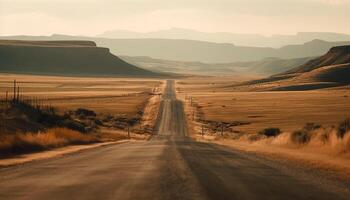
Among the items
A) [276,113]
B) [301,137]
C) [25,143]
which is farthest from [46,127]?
[276,113]

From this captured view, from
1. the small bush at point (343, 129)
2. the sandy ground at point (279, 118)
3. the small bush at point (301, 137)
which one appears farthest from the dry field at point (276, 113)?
the small bush at point (343, 129)

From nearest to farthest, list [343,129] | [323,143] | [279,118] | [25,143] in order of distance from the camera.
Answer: [323,143] → [343,129] → [25,143] → [279,118]

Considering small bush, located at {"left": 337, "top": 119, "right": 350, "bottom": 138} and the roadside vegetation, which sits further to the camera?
the roadside vegetation

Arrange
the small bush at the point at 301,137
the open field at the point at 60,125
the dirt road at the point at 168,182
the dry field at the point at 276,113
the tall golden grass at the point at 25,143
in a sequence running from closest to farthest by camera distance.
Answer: the dirt road at the point at 168,182 < the tall golden grass at the point at 25,143 < the small bush at the point at 301,137 < the open field at the point at 60,125 < the dry field at the point at 276,113

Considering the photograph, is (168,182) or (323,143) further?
(323,143)

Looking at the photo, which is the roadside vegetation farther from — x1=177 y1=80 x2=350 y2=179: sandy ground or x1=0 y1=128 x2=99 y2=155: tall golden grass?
x1=177 y1=80 x2=350 y2=179: sandy ground

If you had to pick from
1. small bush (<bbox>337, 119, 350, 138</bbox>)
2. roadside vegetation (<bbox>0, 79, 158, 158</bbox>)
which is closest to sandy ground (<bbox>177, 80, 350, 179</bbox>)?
small bush (<bbox>337, 119, 350, 138</bbox>)

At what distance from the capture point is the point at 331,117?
97250mm

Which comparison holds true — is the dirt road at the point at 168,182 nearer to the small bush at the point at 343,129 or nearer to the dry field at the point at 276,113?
the small bush at the point at 343,129

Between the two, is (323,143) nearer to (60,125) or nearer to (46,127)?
(46,127)

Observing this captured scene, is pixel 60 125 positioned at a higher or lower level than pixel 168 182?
lower

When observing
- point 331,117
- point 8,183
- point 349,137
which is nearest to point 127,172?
point 8,183

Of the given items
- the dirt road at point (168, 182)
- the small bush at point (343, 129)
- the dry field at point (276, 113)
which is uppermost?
the small bush at point (343, 129)

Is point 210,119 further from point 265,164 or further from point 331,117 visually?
point 265,164
